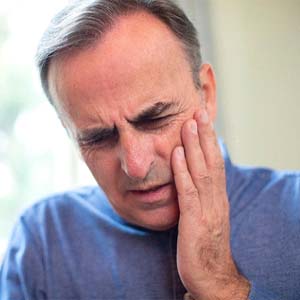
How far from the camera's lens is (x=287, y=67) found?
1.49m

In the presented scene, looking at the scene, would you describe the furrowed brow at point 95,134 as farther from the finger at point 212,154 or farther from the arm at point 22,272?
the arm at point 22,272

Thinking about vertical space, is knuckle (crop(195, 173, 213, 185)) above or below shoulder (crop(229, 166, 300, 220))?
above

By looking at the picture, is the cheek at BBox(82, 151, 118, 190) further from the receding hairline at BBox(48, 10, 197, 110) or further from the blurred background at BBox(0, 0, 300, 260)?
the blurred background at BBox(0, 0, 300, 260)

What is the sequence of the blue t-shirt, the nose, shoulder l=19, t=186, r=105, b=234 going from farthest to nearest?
shoulder l=19, t=186, r=105, b=234
the blue t-shirt
the nose

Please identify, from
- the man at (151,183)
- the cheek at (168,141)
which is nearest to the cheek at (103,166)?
the man at (151,183)

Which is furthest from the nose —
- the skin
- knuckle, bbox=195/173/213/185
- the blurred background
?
the blurred background

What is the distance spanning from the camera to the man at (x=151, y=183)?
3.10 ft

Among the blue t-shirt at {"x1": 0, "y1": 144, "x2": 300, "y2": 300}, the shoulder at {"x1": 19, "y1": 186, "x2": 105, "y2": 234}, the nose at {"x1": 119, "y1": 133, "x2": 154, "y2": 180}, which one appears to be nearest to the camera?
the nose at {"x1": 119, "y1": 133, "x2": 154, "y2": 180}

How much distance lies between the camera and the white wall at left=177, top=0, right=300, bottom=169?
149 centimetres

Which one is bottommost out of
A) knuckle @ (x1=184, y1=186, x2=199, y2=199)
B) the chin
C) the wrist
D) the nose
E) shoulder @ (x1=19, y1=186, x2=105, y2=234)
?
the wrist

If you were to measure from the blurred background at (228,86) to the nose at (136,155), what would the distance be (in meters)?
0.61

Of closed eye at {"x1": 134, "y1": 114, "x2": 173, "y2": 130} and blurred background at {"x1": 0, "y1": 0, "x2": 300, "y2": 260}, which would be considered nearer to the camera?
closed eye at {"x1": 134, "y1": 114, "x2": 173, "y2": 130}

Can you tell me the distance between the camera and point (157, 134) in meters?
0.97

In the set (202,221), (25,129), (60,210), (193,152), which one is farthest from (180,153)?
(25,129)
